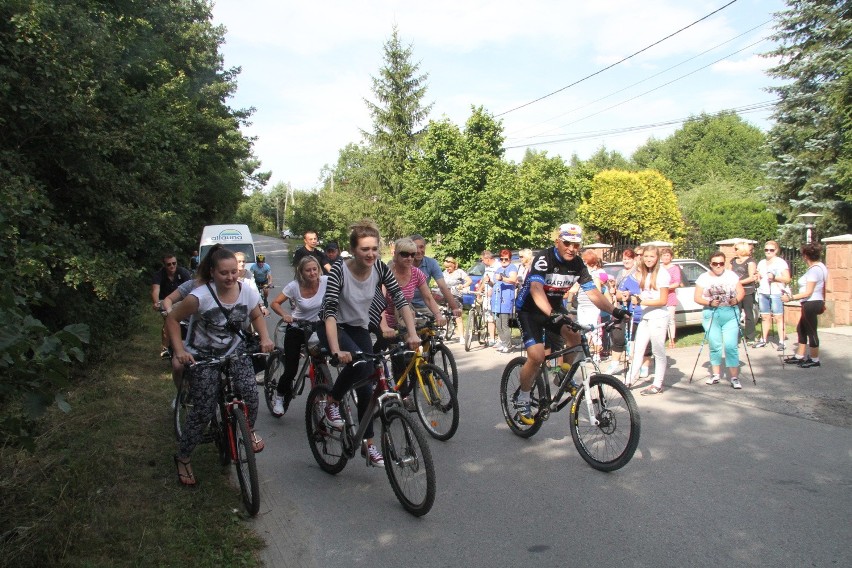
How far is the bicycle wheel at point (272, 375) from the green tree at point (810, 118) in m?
21.3

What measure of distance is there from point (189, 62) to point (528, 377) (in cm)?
2757

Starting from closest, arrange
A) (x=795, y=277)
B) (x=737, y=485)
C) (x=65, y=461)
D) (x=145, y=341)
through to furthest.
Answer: (x=737, y=485)
(x=65, y=461)
(x=145, y=341)
(x=795, y=277)

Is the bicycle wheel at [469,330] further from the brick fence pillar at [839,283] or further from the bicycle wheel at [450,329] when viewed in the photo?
the brick fence pillar at [839,283]

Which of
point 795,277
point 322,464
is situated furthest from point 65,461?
point 795,277

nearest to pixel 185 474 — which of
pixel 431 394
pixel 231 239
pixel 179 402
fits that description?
pixel 179 402

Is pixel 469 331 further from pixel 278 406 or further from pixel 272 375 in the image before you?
pixel 278 406

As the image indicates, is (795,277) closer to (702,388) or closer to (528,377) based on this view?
(702,388)

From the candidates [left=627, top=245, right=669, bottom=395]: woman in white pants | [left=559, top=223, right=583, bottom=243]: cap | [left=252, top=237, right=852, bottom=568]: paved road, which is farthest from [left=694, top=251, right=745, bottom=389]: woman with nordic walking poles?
[left=559, top=223, right=583, bottom=243]: cap

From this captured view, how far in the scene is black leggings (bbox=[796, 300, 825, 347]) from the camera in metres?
9.00

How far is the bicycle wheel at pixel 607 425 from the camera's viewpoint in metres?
5.09

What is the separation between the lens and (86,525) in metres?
4.39

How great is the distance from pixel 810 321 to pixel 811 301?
0.92 ft

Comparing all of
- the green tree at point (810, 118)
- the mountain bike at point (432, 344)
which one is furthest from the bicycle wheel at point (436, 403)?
the green tree at point (810, 118)

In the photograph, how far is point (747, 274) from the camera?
11352mm
